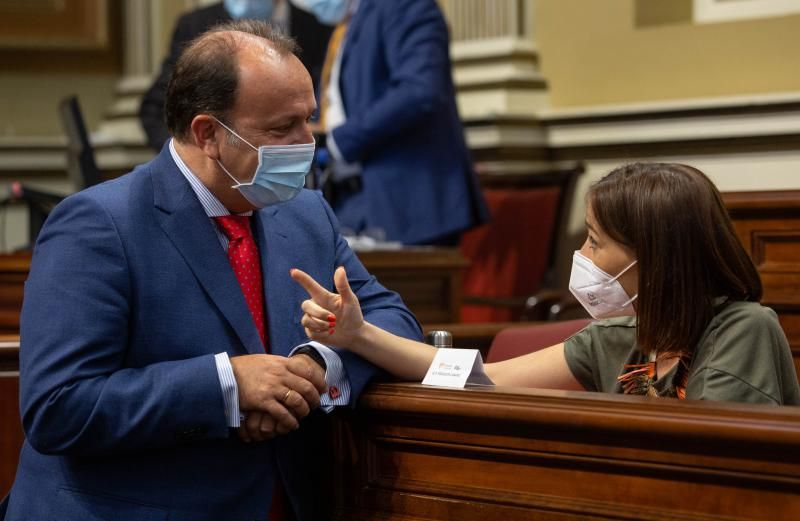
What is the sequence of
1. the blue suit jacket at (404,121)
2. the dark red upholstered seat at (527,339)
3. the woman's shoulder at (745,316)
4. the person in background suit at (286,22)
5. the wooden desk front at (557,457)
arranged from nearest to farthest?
1. the wooden desk front at (557,457)
2. the woman's shoulder at (745,316)
3. the dark red upholstered seat at (527,339)
4. the blue suit jacket at (404,121)
5. the person in background suit at (286,22)

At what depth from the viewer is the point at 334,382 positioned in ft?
7.30

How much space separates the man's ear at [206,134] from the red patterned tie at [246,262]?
12 cm

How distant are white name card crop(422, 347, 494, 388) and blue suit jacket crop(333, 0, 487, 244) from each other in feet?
8.43

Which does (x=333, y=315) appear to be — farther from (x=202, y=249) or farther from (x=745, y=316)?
(x=745, y=316)

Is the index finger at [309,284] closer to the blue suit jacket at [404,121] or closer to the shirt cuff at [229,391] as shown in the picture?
the shirt cuff at [229,391]

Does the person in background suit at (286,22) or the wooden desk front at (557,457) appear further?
the person in background suit at (286,22)

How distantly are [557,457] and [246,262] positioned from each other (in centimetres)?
73

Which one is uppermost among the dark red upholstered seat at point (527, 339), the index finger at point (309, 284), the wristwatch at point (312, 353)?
the index finger at point (309, 284)

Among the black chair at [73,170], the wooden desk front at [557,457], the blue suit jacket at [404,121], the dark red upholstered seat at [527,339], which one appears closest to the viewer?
the wooden desk front at [557,457]

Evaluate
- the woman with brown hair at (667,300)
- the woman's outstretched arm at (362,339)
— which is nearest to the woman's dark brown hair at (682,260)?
the woman with brown hair at (667,300)

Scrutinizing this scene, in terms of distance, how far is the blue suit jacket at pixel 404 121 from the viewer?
189 inches

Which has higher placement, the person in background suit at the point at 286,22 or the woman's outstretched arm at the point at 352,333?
the person in background suit at the point at 286,22

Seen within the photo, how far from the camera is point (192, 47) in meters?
2.39

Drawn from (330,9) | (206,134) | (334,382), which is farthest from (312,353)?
(330,9)
